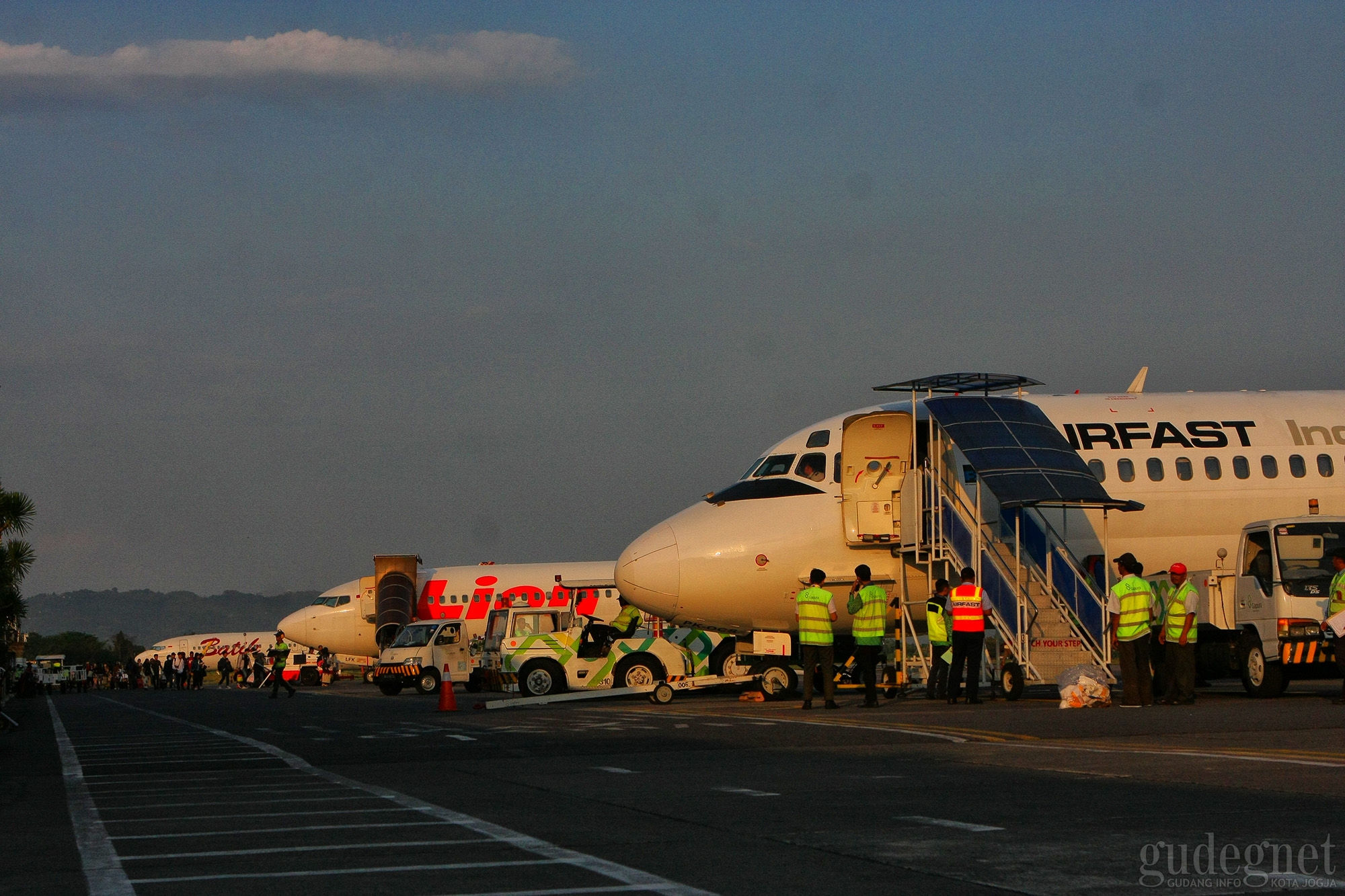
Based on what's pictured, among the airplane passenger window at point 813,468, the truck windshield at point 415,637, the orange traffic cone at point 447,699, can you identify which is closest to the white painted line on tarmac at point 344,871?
the airplane passenger window at point 813,468

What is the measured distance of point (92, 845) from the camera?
8320 millimetres

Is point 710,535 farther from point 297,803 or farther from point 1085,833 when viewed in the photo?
point 1085,833

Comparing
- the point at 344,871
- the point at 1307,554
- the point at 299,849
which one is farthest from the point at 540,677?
the point at 344,871

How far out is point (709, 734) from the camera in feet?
51.6

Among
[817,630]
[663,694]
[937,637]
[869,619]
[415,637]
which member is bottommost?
[663,694]

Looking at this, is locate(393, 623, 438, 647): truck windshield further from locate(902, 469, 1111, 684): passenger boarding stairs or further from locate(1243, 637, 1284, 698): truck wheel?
locate(1243, 637, 1284, 698): truck wheel

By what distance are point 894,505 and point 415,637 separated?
19.9 meters

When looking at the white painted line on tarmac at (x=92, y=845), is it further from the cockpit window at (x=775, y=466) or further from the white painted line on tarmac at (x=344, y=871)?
the cockpit window at (x=775, y=466)

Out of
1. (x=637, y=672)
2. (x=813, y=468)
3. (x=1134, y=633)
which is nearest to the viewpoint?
(x=1134, y=633)

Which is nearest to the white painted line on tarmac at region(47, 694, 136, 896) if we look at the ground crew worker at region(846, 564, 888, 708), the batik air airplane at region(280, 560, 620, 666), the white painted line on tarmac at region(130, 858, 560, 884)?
the white painted line on tarmac at region(130, 858, 560, 884)

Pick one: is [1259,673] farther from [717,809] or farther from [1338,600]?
[717,809]

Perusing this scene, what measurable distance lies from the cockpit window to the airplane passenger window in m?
0.20

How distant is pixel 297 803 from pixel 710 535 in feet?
42.4

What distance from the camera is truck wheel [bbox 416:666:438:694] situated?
3856cm
